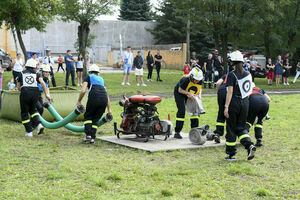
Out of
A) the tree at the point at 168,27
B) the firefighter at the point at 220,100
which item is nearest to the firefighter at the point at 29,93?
the firefighter at the point at 220,100

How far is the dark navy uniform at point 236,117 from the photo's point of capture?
8.98 meters

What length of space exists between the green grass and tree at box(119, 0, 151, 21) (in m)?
53.5

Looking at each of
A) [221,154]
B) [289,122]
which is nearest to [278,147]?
[221,154]

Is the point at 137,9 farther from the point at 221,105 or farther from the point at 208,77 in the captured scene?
the point at 221,105

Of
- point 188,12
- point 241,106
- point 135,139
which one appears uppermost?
point 188,12

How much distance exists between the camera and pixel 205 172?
812cm

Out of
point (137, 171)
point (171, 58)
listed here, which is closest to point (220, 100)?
point (137, 171)

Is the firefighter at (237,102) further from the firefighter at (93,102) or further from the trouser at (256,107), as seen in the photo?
the firefighter at (93,102)

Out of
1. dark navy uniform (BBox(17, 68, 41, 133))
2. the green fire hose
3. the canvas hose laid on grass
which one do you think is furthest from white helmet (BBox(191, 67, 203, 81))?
dark navy uniform (BBox(17, 68, 41, 133))

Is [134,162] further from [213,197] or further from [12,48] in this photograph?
[12,48]

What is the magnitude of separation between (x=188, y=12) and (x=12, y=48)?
25.4 meters

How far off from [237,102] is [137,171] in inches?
88.7

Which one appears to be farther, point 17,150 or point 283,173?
point 17,150

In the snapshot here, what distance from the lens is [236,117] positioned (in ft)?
29.7
